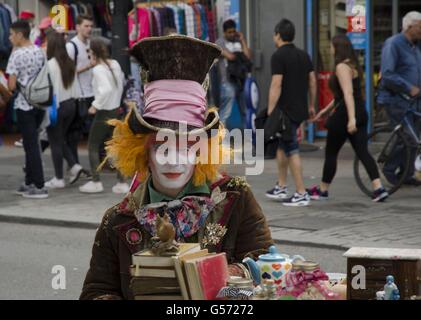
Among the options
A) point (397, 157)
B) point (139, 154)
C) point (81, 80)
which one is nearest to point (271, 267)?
point (139, 154)

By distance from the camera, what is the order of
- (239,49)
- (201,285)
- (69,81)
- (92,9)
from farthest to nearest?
1. (92,9)
2. (239,49)
3. (69,81)
4. (201,285)

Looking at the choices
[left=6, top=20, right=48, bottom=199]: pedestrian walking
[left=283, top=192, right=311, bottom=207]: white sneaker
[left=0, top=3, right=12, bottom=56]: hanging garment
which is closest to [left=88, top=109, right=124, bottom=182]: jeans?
[left=6, top=20, right=48, bottom=199]: pedestrian walking

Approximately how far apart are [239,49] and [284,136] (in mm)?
5285

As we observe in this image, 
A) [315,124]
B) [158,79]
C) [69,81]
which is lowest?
[315,124]

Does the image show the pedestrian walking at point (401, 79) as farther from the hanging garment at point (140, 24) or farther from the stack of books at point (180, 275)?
the stack of books at point (180, 275)

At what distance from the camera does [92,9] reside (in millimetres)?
18453

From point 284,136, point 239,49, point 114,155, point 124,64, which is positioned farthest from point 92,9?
point 114,155

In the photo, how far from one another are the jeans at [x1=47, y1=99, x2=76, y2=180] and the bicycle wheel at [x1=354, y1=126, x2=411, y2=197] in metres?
3.66

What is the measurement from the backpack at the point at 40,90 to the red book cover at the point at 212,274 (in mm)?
9443

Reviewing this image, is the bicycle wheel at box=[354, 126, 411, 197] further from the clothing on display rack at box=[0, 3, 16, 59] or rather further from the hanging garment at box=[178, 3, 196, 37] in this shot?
the clothing on display rack at box=[0, 3, 16, 59]

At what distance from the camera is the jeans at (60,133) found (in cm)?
1338

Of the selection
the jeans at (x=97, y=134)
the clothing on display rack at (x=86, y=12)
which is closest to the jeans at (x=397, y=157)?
the jeans at (x=97, y=134)

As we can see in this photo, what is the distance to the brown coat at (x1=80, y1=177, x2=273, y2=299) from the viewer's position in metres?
3.89

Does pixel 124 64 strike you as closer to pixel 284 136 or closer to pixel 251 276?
pixel 284 136
